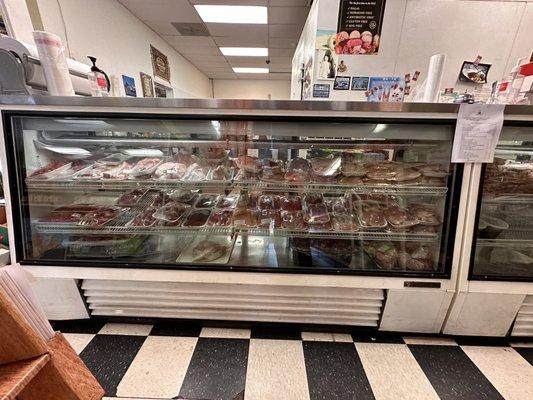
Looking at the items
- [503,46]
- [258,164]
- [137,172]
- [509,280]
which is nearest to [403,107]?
[258,164]

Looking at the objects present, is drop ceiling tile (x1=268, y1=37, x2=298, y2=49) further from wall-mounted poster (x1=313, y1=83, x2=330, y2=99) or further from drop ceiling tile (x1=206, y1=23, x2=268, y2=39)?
wall-mounted poster (x1=313, y1=83, x2=330, y2=99)

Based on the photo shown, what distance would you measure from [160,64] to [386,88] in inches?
186

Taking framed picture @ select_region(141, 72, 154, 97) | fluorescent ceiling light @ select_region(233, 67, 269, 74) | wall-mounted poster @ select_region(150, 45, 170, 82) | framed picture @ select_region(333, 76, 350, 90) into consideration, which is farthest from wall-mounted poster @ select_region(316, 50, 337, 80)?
fluorescent ceiling light @ select_region(233, 67, 269, 74)

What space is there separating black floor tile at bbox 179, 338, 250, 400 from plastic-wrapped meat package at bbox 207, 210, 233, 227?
628mm

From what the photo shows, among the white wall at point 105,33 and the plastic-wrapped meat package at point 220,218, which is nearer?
the plastic-wrapped meat package at point 220,218

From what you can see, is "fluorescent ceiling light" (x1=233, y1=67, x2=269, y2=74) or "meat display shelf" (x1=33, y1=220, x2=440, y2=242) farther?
"fluorescent ceiling light" (x1=233, y1=67, x2=269, y2=74)

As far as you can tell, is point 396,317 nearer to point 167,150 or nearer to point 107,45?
point 167,150

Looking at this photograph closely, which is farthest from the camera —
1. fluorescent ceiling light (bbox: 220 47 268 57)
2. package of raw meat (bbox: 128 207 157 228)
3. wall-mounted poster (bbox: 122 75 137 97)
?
fluorescent ceiling light (bbox: 220 47 268 57)

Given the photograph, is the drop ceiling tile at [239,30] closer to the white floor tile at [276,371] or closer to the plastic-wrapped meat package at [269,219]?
the plastic-wrapped meat package at [269,219]

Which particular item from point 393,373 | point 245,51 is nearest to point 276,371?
point 393,373

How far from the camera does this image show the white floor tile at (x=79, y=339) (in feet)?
4.41

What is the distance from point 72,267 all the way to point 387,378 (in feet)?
5.40

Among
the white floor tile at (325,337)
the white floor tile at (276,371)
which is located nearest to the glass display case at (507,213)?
the white floor tile at (325,337)

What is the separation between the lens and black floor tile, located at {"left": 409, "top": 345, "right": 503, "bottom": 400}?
114 centimetres
